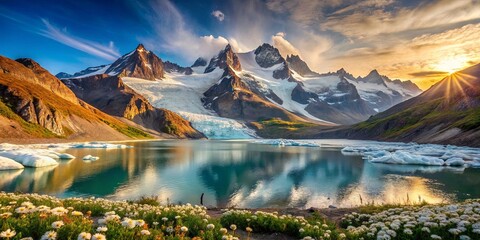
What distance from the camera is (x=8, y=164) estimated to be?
57531 millimetres

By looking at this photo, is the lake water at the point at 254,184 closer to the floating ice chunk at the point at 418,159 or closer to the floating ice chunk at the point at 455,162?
the floating ice chunk at the point at 455,162

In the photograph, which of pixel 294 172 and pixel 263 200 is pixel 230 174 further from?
pixel 263 200

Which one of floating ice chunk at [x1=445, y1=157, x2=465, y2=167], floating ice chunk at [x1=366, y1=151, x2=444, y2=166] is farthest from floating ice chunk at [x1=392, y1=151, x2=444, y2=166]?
floating ice chunk at [x1=445, y1=157, x2=465, y2=167]

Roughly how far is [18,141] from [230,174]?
108 m

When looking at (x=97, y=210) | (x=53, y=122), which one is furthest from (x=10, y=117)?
(x=97, y=210)

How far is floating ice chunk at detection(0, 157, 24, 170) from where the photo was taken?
56697 mm

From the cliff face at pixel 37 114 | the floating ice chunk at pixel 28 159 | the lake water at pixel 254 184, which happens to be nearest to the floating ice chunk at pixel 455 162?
the lake water at pixel 254 184

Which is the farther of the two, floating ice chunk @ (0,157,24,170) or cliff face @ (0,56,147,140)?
cliff face @ (0,56,147,140)

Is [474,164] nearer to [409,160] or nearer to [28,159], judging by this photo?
[409,160]

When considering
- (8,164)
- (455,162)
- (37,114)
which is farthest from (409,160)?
(37,114)

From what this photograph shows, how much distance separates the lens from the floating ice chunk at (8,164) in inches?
2232

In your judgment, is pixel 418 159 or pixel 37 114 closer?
pixel 418 159

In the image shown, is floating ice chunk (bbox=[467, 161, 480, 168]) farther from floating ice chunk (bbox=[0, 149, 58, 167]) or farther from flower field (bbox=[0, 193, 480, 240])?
floating ice chunk (bbox=[0, 149, 58, 167])

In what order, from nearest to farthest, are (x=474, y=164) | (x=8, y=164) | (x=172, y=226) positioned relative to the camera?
(x=172, y=226) < (x=8, y=164) < (x=474, y=164)
